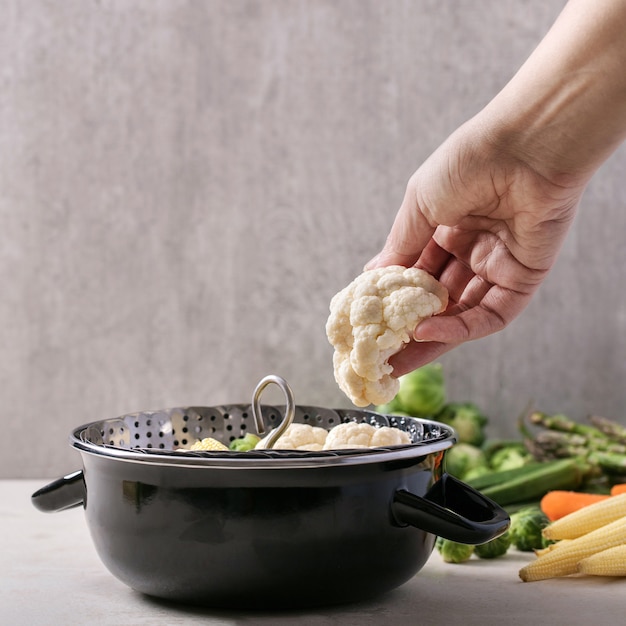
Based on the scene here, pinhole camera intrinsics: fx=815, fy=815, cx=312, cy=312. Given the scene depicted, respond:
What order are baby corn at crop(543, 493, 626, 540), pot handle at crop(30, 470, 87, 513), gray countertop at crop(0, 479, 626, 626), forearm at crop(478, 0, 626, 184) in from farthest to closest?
1. baby corn at crop(543, 493, 626, 540)
2. pot handle at crop(30, 470, 87, 513)
3. gray countertop at crop(0, 479, 626, 626)
4. forearm at crop(478, 0, 626, 184)

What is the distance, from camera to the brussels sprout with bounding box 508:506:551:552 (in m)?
1.48

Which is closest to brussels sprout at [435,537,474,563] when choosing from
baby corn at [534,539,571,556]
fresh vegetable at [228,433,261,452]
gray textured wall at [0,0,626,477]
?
baby corn at [534,539,571,556]

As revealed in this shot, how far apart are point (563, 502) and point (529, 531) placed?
17cm

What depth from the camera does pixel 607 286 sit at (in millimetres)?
2234

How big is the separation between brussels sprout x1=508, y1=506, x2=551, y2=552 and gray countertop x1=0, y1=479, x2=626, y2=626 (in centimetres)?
2

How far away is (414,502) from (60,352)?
1.36 meters

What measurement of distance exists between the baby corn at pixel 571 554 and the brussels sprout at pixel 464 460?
0.61 m

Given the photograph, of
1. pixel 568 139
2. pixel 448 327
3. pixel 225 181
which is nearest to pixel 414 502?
pixel 448 327

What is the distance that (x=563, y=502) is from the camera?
162 centimetres

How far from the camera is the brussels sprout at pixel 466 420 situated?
2.06m

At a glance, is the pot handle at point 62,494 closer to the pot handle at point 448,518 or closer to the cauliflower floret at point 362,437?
the cauliflower floret at point 362,437

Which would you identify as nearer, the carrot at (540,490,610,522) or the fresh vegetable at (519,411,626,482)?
the carrot at (540,490,610,522)

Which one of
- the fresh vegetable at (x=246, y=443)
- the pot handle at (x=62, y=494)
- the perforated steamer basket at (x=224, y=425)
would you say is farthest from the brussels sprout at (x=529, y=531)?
the pot handle at (x=62, y=494)

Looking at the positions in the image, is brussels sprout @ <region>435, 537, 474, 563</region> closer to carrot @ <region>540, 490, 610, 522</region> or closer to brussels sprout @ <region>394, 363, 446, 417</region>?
carrot @ <region>540, 490, 610, 522</region>
